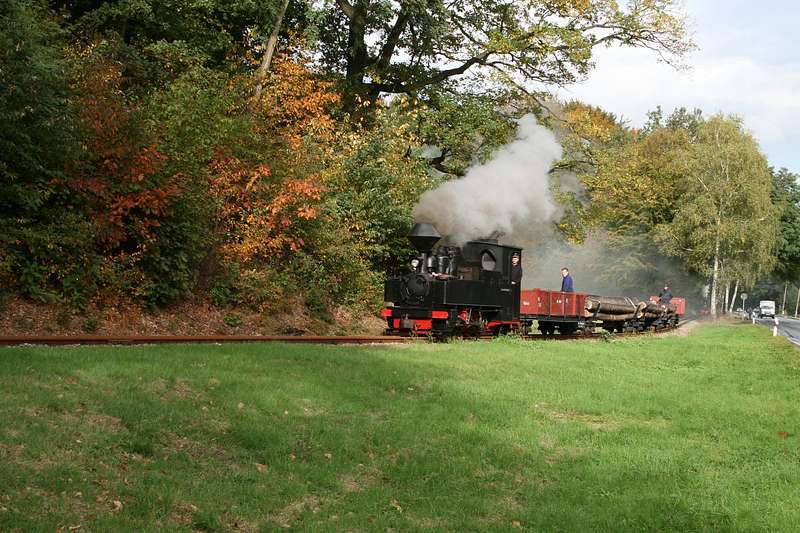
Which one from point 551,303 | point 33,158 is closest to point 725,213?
point 551,303

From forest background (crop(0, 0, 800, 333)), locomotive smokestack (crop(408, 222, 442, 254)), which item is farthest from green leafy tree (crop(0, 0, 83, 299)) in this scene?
locomotive smokestack (crop(408, 222, 442, 254))

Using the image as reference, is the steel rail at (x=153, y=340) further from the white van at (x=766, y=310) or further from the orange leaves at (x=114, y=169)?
the white van at (x=766, y=310)

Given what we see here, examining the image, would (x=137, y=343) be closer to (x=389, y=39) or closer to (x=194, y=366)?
(x=194, y=366)

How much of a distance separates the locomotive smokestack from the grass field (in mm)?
7265

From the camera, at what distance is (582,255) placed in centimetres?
6956

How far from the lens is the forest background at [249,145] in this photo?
16.8 m

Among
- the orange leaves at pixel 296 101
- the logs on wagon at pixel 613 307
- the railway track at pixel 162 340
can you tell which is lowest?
the railway track at pixel 162 340

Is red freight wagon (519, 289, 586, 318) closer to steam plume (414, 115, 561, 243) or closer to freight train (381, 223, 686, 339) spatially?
freight train (381, 223, 686, 339)

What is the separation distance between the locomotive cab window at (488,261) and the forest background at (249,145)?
15.4ft

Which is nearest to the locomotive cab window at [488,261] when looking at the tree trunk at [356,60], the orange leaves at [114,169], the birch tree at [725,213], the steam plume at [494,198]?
the steam plume at [494,198]

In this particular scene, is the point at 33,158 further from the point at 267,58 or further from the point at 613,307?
the point at 613,307

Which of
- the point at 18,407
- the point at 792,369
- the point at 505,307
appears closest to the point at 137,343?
the point at 18,407

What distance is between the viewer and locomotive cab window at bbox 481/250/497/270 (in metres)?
22.6

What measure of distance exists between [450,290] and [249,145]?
6.93 m
